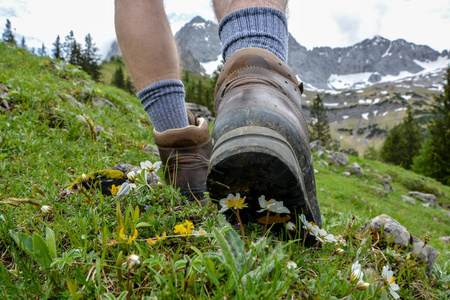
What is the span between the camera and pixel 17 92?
3.34m

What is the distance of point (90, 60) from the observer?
167ft

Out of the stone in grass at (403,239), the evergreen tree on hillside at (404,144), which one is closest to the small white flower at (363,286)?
the stone in grass at (403,239)

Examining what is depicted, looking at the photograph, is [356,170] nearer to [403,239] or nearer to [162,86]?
[403,239]

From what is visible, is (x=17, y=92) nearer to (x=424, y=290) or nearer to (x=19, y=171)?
(x=19, y=171)

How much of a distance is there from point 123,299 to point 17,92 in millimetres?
3587

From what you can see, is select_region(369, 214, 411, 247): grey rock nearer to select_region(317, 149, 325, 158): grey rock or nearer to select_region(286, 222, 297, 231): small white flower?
select_region(286, 222, 297, 231): small white flower

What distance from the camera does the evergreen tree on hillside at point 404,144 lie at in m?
43.4

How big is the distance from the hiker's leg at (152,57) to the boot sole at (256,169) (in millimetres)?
637

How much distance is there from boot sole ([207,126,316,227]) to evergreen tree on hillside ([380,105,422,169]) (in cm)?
4900

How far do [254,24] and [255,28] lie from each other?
0.8 inches

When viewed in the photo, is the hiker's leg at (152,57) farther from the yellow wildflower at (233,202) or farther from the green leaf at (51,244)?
the green leaf at (51,244)

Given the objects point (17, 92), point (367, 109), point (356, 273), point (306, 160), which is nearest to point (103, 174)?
point (306, 160)

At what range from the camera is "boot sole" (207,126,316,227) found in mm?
936

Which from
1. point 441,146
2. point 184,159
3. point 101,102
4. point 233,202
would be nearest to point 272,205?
point 233,202
